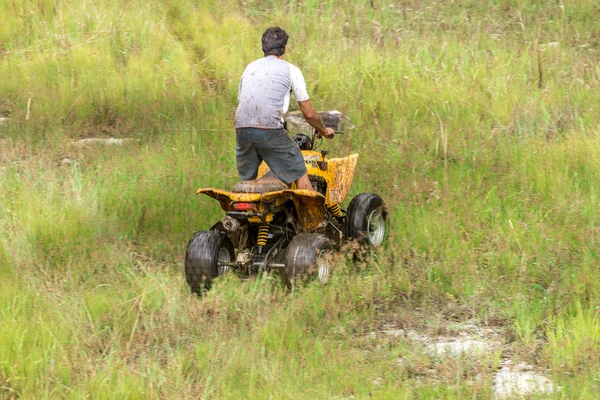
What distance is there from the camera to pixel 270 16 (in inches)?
518

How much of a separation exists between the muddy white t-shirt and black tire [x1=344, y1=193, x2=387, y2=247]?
128 centimetres

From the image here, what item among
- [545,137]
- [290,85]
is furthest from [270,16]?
[290,85]

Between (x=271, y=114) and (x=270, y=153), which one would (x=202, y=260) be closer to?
(x=270, y=153)

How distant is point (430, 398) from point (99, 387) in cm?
205

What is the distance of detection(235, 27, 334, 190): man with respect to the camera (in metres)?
7.78

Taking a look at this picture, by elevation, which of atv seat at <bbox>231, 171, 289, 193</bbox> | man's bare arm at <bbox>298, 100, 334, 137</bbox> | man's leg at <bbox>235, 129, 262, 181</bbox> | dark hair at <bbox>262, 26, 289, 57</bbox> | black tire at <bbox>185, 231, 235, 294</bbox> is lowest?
black tire at <bbox>185, 231, 235, 294</bbox>

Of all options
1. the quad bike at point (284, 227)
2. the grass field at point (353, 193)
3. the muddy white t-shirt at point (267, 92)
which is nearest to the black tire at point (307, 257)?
the quad bike at point (284, 227)

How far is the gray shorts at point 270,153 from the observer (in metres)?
7.83

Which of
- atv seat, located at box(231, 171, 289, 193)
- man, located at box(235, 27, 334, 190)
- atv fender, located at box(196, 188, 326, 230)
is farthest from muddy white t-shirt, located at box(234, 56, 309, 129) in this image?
atv fender, located at box(196, 188, 326, 230)

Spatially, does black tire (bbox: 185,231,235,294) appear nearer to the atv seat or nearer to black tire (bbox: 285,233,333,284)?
the atv seat

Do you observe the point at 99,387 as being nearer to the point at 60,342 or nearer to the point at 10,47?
the point at 60,342

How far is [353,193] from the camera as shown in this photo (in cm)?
981

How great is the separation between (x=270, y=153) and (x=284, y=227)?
2.18ft

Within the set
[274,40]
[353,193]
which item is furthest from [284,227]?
[353,193]
